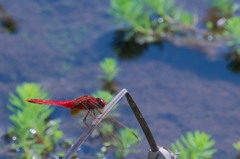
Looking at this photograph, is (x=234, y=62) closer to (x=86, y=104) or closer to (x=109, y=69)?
(x=109, y=69)

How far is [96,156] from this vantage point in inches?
129

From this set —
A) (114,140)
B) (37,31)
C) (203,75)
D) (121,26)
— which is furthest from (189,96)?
(37,31)

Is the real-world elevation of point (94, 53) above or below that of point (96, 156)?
above

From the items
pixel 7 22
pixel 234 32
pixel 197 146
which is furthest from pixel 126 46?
pixel 197 146

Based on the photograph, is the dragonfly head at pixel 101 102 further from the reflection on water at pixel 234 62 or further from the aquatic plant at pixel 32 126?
the reflection on water at pixel 234 62

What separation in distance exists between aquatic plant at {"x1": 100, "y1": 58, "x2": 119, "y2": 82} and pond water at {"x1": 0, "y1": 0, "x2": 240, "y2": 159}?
78 millimetres

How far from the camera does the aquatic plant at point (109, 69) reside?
380 centimetres

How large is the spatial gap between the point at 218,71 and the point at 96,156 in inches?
63.2

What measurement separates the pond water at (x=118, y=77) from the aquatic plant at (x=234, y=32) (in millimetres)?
227

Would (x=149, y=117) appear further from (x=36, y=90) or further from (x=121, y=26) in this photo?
(x=121, y=26)

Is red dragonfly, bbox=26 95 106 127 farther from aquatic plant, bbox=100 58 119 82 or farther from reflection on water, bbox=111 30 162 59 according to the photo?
reflection on water, bbox=111 30 162 59

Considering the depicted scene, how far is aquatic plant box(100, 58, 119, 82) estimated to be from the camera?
3.80m

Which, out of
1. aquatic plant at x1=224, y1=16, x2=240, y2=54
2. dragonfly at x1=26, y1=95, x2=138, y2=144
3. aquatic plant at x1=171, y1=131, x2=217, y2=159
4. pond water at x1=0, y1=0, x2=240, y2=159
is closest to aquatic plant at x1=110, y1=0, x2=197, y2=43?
pond water at x1=0, y1=0, x2=240, y2=159

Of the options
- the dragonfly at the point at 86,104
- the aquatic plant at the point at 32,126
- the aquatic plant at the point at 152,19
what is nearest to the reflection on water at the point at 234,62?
the aquatic plant at the point at 152,19
